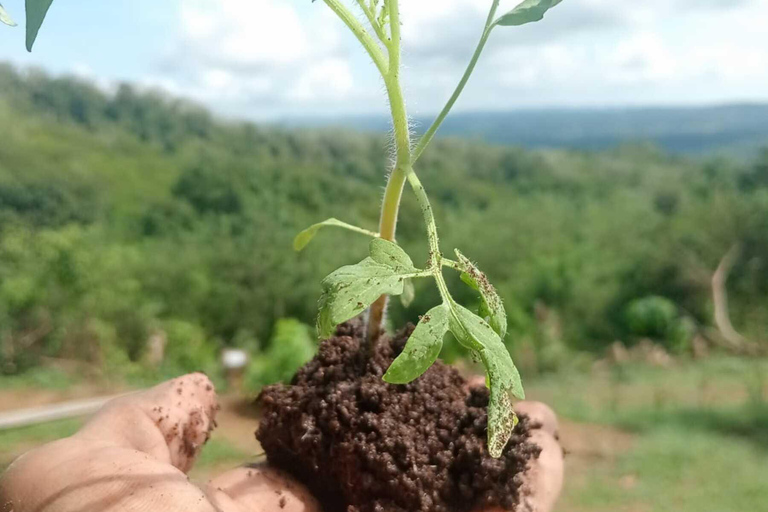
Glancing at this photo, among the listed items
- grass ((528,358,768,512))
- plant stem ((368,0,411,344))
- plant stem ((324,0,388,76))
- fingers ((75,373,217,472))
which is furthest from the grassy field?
plant stem ((324,0,388,76))

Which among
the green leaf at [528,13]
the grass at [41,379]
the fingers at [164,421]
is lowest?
the grass at [41,379]

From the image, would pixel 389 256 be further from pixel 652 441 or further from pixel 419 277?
pixel 652 441

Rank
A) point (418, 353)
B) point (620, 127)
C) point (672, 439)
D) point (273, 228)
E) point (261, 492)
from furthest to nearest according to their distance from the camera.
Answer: point (620, 127), point (273, 228), point (672, 439), point (261, 492), point (418, 353)

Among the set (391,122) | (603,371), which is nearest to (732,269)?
(603,371)

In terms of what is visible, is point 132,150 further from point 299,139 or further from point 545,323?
point 545,323

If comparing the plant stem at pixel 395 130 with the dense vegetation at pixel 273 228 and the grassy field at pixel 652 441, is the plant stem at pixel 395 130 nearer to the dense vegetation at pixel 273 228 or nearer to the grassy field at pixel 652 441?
the grassy field at pixel 652 441

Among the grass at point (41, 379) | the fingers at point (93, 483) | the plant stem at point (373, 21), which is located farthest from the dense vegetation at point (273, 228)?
the plant stem at point (373, 21)

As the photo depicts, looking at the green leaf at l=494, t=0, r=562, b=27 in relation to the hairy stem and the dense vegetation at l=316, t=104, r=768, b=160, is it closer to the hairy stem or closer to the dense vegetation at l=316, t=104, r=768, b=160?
the hairy stem

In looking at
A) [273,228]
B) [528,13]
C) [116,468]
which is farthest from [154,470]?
[273,228]
